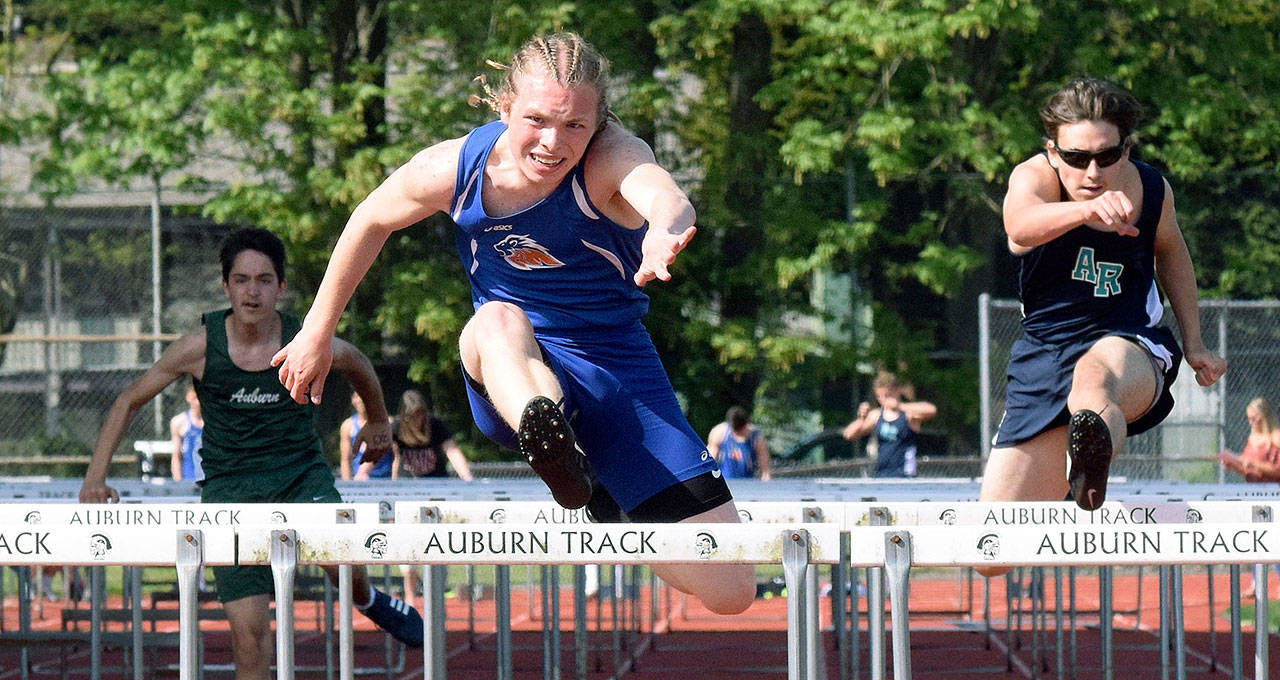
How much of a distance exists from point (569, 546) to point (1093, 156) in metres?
2.19

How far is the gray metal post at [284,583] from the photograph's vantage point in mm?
3662

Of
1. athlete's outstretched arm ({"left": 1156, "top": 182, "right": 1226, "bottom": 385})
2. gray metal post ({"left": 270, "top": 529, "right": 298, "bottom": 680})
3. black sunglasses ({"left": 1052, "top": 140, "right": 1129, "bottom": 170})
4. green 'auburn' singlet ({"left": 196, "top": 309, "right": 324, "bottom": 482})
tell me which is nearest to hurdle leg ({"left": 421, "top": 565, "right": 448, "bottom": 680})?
gray metal post ({"left": 270, "top": 529, "right": 298, "bottom": 680})

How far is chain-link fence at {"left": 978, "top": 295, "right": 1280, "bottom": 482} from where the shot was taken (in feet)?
39.6

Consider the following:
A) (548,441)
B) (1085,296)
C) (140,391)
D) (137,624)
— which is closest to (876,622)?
(548,441)

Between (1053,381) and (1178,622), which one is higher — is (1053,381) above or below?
above

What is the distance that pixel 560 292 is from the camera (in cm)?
433

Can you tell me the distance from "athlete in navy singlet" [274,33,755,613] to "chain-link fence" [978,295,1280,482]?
25.5ft

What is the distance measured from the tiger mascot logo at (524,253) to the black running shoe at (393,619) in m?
2.22

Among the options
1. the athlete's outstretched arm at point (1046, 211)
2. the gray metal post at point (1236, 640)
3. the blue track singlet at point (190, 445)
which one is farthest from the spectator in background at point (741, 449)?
the athlete's outstretched arm at point (1046, 211)

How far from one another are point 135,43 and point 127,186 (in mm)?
1468

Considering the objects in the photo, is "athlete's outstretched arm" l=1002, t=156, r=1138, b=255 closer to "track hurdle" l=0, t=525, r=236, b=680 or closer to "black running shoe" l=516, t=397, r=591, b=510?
"black running shoe" l=516, t=397, r=591, b=510

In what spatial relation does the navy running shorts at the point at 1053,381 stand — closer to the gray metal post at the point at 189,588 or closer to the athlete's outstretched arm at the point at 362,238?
the athlete's outstretched arm at the point at 362,238

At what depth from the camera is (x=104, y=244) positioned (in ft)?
45.4

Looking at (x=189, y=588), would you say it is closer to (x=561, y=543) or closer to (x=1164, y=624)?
(x=561, y=543)
